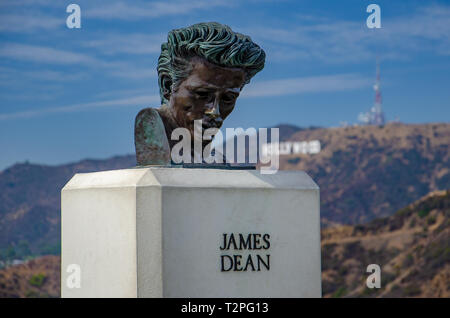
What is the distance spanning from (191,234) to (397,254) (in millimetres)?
49219

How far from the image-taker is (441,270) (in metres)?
47.8

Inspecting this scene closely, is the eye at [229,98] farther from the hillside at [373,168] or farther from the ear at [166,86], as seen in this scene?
the hillside at [373,168]

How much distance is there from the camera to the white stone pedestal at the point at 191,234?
721 centimetres

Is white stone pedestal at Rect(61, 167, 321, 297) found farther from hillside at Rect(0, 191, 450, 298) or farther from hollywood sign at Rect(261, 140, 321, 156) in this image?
hollywood sign at Rect(261, 140, 321, 156)

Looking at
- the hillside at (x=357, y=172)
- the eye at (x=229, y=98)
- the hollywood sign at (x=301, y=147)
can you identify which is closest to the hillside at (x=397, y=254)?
the hillside at (x=357, y=172)

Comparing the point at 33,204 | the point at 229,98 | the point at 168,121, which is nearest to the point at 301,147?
the point at 33,204

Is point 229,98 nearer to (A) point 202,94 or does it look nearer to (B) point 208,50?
(A) point 202,94

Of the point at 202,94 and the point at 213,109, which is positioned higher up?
the point at 202,94

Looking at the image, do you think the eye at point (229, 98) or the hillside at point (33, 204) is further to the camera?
the hillside at point (33, 204)

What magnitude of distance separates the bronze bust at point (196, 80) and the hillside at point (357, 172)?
81.2 m

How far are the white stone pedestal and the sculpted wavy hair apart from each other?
1.01m

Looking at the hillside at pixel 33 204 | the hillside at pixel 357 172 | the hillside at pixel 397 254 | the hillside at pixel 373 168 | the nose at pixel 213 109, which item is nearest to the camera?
the nose at pixel 213 109

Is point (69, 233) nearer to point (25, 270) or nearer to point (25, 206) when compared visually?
point (25, 270)

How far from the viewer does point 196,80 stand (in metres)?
8.08
